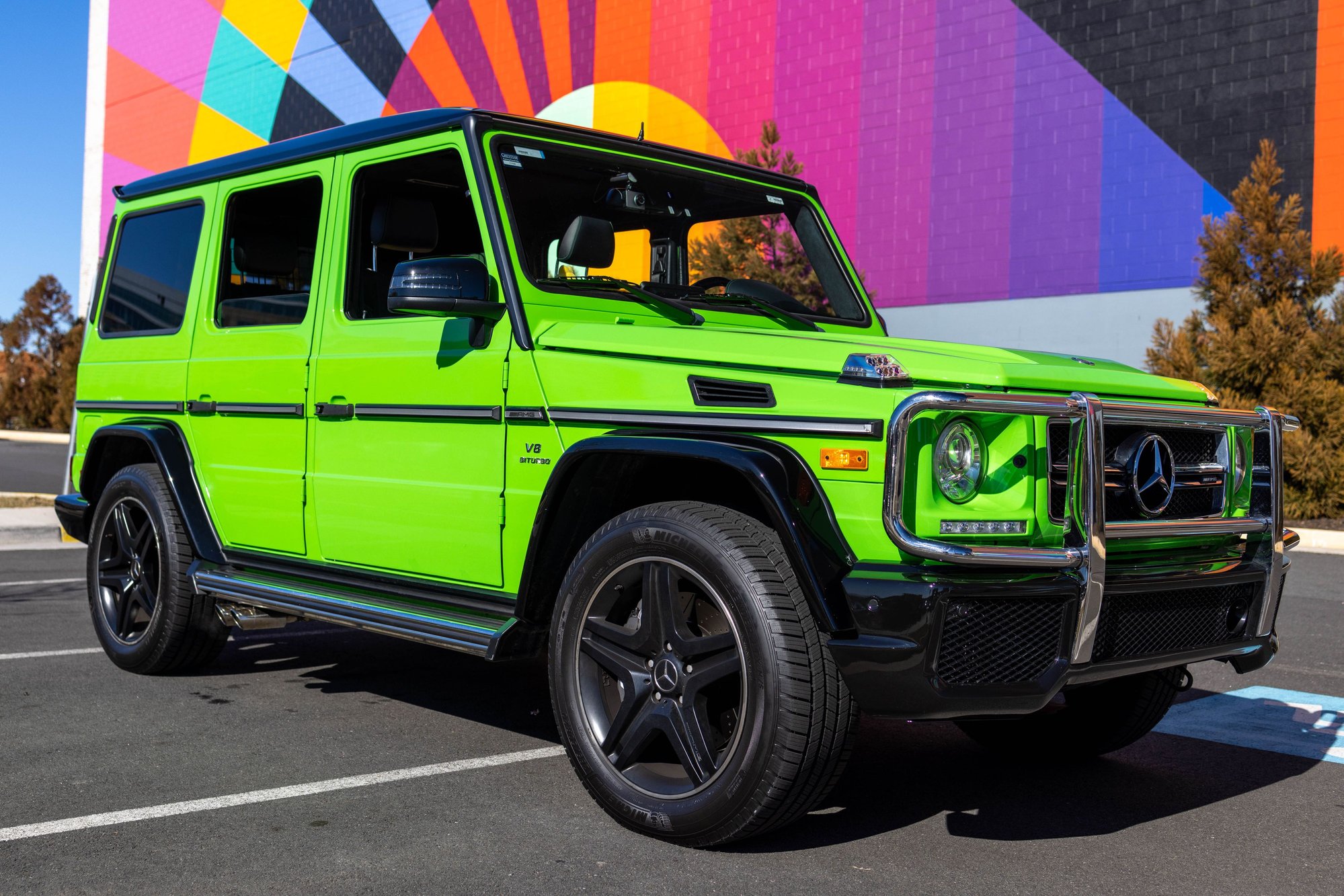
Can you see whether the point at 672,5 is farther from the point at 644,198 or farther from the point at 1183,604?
the point at 1183,604

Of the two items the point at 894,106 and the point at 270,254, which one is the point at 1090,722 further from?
the point at 894,106

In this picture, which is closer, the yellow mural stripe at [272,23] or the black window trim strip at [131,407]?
the black window trim strip at [131,407]

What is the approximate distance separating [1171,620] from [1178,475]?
1.40ft

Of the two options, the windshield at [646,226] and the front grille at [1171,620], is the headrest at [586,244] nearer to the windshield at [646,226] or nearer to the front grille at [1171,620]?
the windshield at [646,226]

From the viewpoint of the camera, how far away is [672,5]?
64.7 feet

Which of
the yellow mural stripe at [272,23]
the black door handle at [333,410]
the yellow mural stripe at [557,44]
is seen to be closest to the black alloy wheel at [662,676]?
the black door handle at [333,410]

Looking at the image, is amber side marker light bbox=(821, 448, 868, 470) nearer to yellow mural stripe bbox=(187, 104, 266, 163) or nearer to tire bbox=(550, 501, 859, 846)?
tire bbox=(550, 501, 859, 846)

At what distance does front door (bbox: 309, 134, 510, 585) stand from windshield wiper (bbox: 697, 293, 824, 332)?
3.14ft

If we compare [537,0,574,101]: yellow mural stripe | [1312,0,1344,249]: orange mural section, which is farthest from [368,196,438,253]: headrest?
[537,0,574,101]: yellow mural stripe

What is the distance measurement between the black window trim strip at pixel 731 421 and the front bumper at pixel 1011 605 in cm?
14

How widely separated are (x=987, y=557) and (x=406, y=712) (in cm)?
285

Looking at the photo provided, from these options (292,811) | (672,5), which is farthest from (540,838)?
(672,5)

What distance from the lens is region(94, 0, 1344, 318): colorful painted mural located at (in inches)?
592

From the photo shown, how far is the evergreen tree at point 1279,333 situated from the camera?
534 inches
